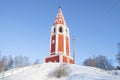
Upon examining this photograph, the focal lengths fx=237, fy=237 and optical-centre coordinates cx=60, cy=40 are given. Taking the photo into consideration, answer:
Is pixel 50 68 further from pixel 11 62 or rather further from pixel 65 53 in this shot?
pixel 11 62

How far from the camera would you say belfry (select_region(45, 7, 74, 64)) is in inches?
1840

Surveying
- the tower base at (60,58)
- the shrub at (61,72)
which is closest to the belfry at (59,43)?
the tower base at (60,58)

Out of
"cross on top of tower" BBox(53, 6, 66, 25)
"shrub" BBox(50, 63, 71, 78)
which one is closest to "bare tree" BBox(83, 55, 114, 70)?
"cross on top of tower" BBox(53, 6, 66, 25)

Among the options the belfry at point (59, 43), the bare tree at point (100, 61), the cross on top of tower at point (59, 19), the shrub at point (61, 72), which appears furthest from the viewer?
the bare tree at point (100, 61)

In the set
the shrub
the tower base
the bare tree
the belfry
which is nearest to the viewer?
the shrub

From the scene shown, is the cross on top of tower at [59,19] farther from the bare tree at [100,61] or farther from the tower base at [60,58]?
the bare tree at [100,61]

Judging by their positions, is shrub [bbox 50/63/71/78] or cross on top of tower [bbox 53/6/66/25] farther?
cross on top of tower [bbox 53/6/66/25]

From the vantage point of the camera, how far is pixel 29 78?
2453 centimetres

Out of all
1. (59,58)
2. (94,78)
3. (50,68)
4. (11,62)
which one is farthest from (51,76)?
(11,62)

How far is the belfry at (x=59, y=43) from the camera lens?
46728 mm

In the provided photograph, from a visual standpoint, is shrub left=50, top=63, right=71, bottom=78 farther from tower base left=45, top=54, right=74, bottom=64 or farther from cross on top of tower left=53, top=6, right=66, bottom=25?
cross on top of tower left=53, top=6, right=66, bottom=25

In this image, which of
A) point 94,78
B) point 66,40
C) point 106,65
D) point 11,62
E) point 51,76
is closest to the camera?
point 94,78

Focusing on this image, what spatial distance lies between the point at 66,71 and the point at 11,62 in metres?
56.6

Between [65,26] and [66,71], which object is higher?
[65,26]
